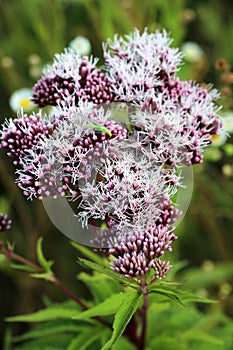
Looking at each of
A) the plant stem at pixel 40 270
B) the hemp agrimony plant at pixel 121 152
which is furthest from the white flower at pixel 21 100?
the plant stem at pixel 40 270

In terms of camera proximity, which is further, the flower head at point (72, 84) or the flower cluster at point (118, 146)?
the flower head at point (72, 84)

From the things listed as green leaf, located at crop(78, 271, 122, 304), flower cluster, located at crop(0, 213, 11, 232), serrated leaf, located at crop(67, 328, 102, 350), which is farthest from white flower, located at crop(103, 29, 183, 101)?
serrated leaf, located at crop(67, 328, 102, 350)

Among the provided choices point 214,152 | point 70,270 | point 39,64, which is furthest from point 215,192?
point 39,64

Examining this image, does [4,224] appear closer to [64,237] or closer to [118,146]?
[118,146]

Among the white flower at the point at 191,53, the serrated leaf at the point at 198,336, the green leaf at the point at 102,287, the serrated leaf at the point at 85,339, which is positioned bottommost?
the serrated leaf at the point at 198,336

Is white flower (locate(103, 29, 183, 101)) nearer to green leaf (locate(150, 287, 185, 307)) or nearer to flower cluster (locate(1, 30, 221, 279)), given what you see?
flower cluster (locate(1, 30, 221, 279))

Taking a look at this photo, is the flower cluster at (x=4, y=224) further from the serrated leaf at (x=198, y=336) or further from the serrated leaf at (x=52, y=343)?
the serrated leaf at (x=198, y=336)
